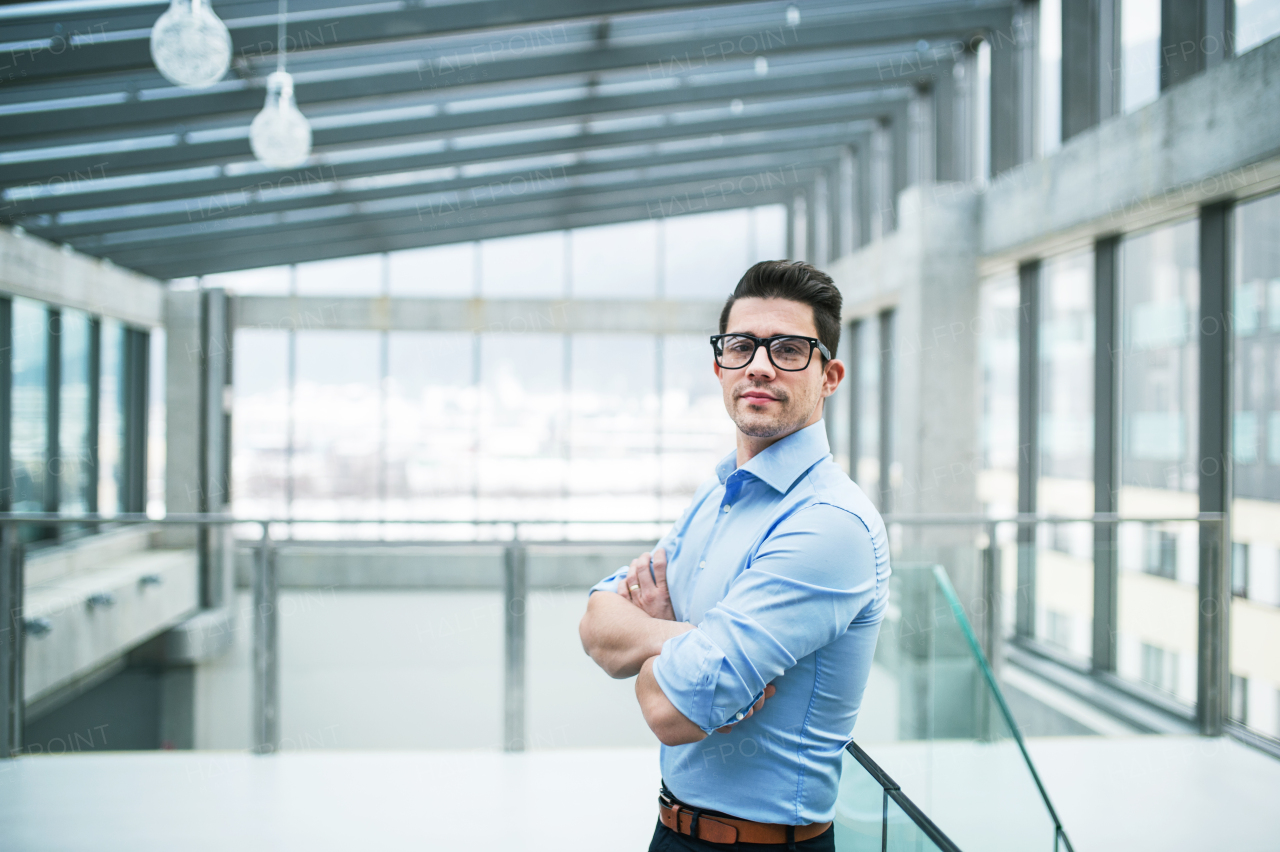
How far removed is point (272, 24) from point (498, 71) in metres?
1.65

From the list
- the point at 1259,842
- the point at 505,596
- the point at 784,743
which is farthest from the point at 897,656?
the point at 784,743

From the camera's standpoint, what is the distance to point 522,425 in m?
13.1

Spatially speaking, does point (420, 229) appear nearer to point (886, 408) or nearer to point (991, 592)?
point (886, 408)

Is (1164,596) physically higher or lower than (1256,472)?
lower

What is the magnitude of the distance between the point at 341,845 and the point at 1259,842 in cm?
353

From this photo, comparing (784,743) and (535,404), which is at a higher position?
(535,404)

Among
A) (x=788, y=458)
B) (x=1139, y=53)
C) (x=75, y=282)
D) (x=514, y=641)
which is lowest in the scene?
(x=514, y=641)

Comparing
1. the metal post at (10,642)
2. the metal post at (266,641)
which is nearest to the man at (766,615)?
the metal post at (266,641)

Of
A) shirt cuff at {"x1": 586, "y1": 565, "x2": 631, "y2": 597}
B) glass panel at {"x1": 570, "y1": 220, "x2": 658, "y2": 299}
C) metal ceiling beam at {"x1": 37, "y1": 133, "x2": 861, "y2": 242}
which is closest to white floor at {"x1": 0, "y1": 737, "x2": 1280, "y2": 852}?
shirt cuff at {"x1": 586, "y1": 565, "x2": 631, "y2": 597}

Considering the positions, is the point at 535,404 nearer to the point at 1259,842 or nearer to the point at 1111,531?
the point at 1111,531

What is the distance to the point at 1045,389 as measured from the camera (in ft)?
22.5

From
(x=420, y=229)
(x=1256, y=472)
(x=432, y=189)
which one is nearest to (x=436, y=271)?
(x=420, y=229)

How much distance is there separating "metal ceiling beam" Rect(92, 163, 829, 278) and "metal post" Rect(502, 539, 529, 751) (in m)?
7.40

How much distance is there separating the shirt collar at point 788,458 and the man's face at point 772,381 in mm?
20
